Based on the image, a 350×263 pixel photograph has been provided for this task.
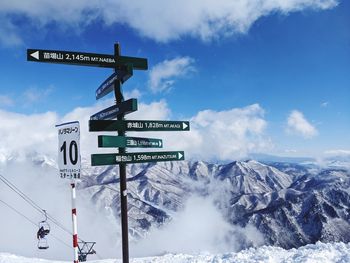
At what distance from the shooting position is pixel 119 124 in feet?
33.8

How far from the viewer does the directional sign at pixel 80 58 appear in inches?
384

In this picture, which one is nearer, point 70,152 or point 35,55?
point 70,152

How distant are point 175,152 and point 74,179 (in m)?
3.39

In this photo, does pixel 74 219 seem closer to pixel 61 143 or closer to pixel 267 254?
pixel 61 143

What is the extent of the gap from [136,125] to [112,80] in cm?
148

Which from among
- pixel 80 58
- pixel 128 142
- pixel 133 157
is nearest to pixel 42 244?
pixel 133 157

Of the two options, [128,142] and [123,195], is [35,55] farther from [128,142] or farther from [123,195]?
[123,195]

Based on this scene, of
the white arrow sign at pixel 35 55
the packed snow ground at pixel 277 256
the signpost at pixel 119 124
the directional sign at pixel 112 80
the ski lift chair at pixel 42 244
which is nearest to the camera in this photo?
the white arrow sign at pixel 35 55

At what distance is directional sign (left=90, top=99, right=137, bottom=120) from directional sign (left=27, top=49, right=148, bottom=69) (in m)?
1.18

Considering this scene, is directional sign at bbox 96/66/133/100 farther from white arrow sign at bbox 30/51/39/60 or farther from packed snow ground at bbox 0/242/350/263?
packed snow ground at bbox 0/242/350/263

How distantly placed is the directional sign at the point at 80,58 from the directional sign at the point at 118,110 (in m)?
1.18

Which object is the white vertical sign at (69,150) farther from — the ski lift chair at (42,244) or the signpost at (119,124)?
the ski lift chair at (42,244)

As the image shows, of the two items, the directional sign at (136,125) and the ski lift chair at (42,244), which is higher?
the directional sign at (136,125)

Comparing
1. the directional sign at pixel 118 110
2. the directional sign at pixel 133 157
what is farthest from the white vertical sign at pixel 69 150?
the directional sign at pixel 118 110
